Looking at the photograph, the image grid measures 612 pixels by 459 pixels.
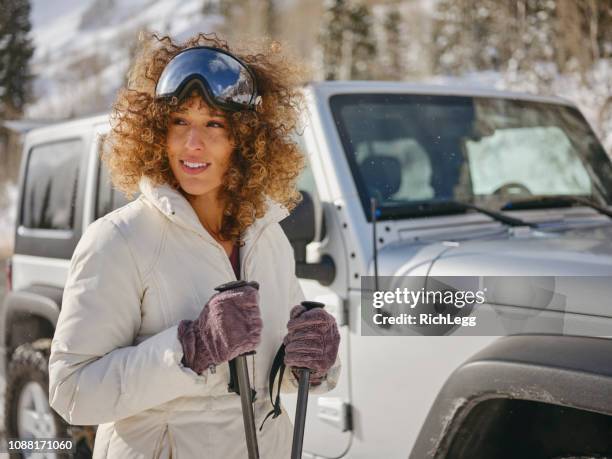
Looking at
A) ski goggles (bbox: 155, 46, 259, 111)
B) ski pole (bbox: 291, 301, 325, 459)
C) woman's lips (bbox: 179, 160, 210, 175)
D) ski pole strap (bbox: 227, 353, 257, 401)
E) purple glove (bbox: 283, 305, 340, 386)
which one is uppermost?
ski goggles (bbox: 155, 46, 259, 111)

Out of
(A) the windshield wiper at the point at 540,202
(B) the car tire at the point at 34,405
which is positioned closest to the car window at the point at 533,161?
(A) the windshield wiper at the point at 540,202

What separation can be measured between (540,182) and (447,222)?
0.81 m

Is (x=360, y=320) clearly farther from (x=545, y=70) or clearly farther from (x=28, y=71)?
(x=545, y=70)

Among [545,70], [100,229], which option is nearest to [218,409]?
[100,229]

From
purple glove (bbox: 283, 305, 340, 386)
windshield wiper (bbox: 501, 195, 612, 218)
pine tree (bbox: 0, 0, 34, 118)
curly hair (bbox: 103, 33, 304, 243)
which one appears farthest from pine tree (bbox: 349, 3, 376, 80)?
purple glove (bbox: 283, 305, 340, 386)

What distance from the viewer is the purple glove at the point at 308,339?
1.54m

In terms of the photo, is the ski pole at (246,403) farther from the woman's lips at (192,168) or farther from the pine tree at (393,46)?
the pine tree at (393,46)

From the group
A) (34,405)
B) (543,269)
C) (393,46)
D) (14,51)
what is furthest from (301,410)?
(393,46)

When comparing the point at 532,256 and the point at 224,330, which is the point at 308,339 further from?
the point at 532,256

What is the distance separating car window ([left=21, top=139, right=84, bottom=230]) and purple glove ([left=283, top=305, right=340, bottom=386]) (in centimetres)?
213

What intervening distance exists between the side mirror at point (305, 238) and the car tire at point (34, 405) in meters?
1.40

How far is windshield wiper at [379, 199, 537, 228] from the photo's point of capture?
2.43 metres

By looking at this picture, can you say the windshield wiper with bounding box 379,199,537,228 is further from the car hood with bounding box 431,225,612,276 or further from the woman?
the woman

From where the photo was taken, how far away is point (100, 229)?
149 cm
